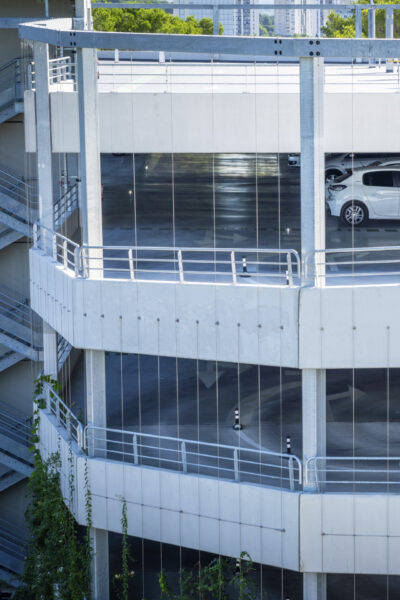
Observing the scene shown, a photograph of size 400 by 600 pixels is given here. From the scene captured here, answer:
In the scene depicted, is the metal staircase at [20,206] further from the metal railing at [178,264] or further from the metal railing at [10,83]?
the metal railing at [10,83]

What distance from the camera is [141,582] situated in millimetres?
19766

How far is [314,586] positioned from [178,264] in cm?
604

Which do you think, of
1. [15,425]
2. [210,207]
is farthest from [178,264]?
[15,425]

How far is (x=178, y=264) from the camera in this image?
19922 mm

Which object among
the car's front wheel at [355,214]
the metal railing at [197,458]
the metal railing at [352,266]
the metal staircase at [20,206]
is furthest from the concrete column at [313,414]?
the metal staircase at [20,206]

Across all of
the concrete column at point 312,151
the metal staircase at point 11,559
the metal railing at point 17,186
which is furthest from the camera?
the metal staircase at point 11,559

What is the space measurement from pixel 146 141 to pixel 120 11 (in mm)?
32721

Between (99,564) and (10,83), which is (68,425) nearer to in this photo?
(99,564)

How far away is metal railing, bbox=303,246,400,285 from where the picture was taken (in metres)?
16.2

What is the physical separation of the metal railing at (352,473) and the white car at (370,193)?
20.1ft

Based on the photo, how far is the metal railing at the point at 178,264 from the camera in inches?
671

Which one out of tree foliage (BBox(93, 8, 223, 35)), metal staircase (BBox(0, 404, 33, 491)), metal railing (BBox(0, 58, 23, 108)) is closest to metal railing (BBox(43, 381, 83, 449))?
metal staircase (BBox(0, 404, 33, 491))

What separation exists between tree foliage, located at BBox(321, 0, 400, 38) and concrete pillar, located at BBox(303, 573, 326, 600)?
37.7 m

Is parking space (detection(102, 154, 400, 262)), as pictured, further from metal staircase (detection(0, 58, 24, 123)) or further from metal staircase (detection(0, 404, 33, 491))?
metal staircase (detection(0, 404, 33, 491))
